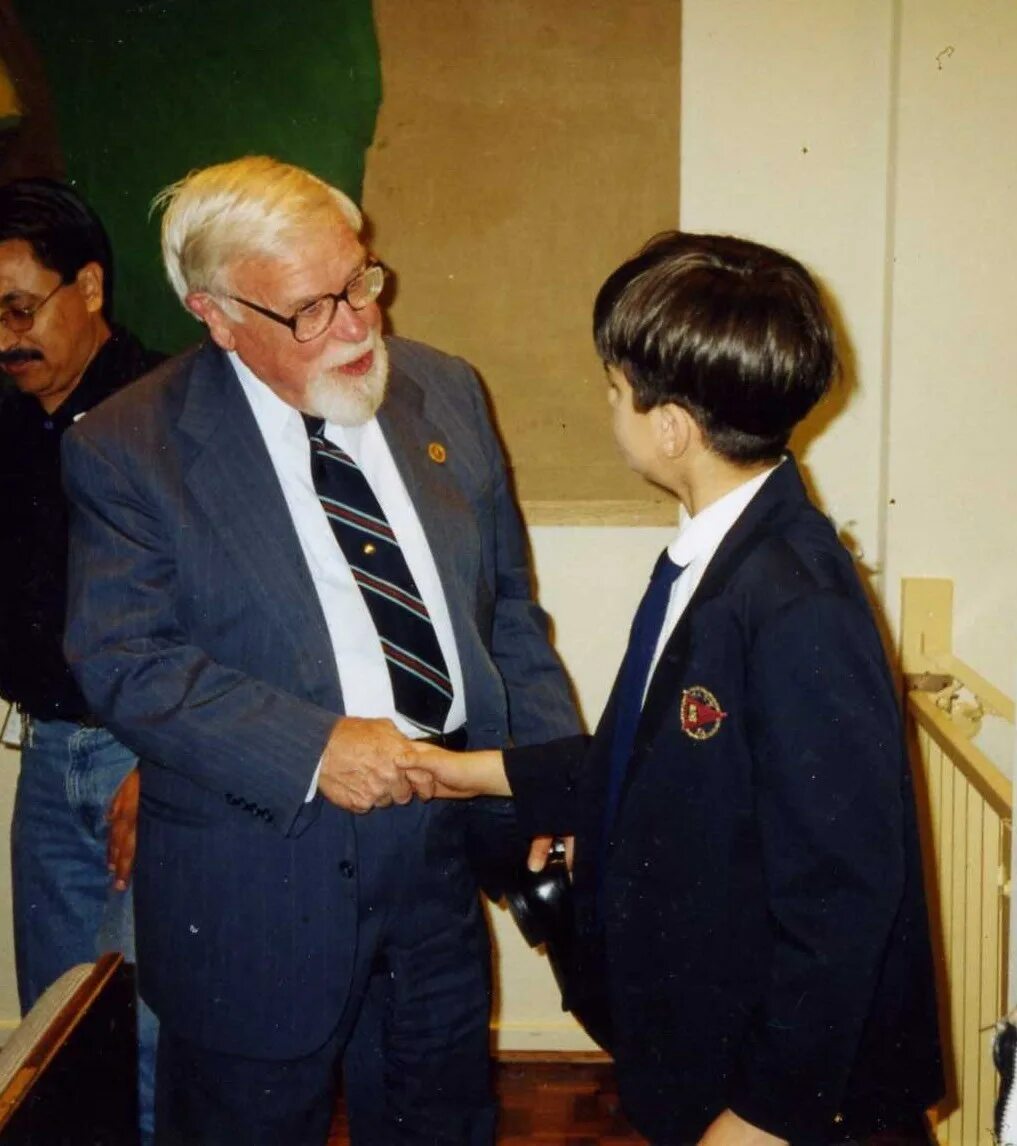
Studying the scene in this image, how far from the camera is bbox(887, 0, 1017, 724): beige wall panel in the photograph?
219 cm

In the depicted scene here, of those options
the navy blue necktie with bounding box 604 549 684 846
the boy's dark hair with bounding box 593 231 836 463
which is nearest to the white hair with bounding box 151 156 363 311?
the boy's dark hair with bounding box 593 231 836 463

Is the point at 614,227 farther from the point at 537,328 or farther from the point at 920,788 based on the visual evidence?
the point at 920,788

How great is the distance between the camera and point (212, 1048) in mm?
1553

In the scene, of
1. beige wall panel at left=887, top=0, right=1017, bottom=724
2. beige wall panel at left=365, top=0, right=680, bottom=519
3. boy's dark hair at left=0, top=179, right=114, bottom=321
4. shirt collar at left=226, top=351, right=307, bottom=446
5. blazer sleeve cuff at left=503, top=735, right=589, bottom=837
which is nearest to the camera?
blazer sleeve cuff at left=503, top=735, right=589, bottom=837

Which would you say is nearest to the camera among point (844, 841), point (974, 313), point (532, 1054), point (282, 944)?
point (844, 841)

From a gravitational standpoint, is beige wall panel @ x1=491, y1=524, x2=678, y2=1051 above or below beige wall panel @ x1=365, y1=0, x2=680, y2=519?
below

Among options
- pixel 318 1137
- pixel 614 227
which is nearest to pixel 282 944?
pixel 318 1137

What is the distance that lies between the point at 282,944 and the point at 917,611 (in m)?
1.42

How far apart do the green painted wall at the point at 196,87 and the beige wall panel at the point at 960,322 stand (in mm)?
1066

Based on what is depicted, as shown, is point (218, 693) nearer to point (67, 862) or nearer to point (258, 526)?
point (258, 526)

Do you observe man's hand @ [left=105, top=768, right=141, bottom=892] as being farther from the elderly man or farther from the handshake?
the handshake

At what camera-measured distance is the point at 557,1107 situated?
2455 millimetres

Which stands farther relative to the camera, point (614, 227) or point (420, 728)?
point (614, 227)

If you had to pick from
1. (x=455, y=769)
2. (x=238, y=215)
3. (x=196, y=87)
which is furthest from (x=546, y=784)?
(x=196, y=87)
